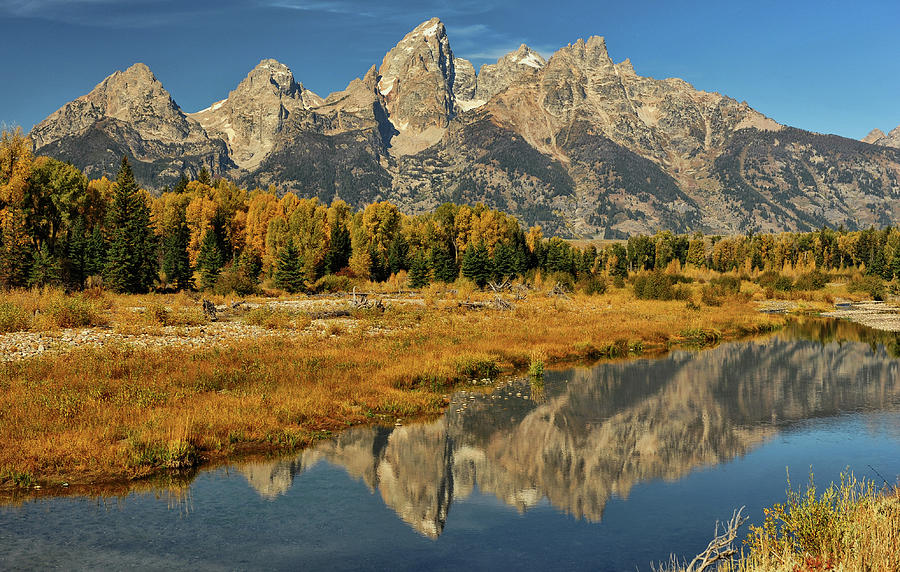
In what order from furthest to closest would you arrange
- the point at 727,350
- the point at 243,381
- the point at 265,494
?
the point at 727,350 → the point at 243,381 → the point at 265,494

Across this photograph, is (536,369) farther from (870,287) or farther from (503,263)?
(870,287)

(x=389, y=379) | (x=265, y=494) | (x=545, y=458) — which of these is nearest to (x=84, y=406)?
(x=265, y=494)

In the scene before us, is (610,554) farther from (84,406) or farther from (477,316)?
(477,316)

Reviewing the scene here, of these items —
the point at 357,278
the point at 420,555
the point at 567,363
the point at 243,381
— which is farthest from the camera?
the point at 357,278

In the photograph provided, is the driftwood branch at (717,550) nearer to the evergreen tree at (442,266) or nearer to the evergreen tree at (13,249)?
the evergreen tree at (13,249)

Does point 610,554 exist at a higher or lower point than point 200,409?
lower

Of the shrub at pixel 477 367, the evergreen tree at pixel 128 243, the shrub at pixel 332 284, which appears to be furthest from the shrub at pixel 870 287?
the evergreen tree at pixel 128 243

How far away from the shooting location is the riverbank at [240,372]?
17.2 m

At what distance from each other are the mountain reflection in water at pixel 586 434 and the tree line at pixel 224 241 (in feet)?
163

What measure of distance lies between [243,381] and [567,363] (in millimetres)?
19809

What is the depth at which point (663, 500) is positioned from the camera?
16281 millimetres

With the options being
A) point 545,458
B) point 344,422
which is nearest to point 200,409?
point 344,422

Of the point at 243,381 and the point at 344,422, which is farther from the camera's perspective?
the point at 243,381

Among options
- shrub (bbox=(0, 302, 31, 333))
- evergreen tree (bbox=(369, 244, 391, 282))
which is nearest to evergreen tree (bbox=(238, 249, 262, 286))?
evergreen tree (bbox=(369, 244, 391, 282))
